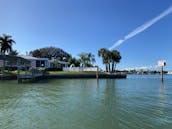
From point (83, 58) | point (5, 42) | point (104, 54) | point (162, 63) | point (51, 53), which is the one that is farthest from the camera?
point (51, 53)

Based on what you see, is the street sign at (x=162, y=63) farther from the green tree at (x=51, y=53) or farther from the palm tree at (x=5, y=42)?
the green tree at (x=51, y=53)

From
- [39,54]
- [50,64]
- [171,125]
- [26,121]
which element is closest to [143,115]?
[171,125]

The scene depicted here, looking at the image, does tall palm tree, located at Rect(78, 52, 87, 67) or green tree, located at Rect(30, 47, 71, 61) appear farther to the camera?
green tree, located at Rect(30, 47, 71, 61)

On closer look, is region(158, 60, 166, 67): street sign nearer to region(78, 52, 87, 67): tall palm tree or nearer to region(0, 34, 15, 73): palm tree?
region(0, 34, 15, 73): palm tree

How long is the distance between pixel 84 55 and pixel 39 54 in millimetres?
29600

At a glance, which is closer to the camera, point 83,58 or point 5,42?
point 5,42

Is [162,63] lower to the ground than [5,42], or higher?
lower

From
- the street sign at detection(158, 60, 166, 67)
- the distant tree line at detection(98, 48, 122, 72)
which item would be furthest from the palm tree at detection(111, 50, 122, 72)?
the street sign at detection(158, 60, 166, 67)

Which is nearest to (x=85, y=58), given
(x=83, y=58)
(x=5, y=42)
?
(x=83, y=58)

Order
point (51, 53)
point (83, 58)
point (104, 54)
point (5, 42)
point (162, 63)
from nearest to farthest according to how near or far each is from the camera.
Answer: point (162, 63), point (5, 42), point (104, 54), point (83, 58), point (51, 53)

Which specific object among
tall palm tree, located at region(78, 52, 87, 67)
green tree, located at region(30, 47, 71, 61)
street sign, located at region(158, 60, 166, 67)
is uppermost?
green tree, located at region(30, 47, 71, 61)

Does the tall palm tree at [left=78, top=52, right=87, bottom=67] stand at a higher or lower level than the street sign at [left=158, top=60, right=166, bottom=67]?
higher

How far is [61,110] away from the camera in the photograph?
1228 cm

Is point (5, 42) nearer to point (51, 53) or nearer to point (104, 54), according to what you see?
point (104, 54)
